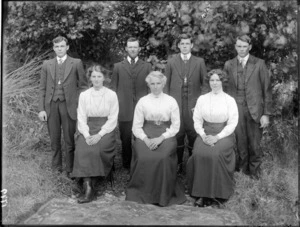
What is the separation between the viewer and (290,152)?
614 cm

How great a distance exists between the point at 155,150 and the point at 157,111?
501 mm

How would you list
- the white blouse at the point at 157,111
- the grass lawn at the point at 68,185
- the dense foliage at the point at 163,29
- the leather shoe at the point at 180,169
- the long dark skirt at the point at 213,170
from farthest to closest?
the leather shoe at the point at 180,169 < the dense foliage at the point at 163,29 < the white blouse at the point at 157,111 < the long dark skirt at the point at 213,170 < the grass lawn at the point at 68,185

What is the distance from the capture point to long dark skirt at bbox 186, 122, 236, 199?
523 cm

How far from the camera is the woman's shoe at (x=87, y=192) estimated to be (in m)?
5.31

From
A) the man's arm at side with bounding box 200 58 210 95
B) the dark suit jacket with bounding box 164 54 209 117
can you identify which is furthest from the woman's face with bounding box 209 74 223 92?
the dark suit jacket with bounding box 164 54 209 117

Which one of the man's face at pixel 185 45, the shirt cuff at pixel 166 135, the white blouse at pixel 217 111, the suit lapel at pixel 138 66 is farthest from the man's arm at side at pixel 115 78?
the white blouse at pixel 217 111

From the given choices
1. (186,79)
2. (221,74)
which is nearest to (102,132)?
(186,79)

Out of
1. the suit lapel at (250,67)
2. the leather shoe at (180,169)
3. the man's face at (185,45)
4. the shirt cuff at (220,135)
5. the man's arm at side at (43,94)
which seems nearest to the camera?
the shirt cuff at (220,135)

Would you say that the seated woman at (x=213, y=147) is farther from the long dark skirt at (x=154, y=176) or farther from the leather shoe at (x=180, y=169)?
the leather shoe at (x=180, y=169)

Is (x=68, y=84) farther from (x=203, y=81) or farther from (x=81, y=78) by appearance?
(x=203, y=81)

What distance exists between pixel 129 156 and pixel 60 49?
1727mm

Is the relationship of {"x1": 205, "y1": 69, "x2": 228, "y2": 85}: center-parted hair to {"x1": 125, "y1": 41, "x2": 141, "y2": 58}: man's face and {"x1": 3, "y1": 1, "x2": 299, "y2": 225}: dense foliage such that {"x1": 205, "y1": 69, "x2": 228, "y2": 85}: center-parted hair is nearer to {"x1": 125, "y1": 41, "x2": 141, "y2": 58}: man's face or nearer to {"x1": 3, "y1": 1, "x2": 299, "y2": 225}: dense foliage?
{"x1": 3, "y1": 1, "x2": 299, "y2": 225}: dense foliage

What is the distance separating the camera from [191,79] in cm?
580

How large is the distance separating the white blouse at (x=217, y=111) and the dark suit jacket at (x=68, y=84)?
4.96 feet
